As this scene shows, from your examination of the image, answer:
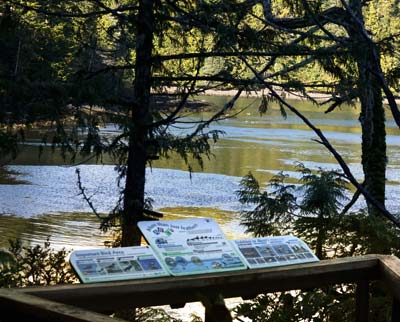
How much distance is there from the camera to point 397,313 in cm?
271

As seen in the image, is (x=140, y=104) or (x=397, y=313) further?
(x=140, y=104)

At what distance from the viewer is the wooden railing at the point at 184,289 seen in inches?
75.4

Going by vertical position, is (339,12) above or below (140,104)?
above

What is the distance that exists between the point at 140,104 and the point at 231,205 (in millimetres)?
10912

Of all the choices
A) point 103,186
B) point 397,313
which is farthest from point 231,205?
point 397,313

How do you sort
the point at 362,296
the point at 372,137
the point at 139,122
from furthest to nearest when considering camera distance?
the point at 372,137 → the point at 139,122 → the point at 362,296

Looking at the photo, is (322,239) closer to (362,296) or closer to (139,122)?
(139,122)

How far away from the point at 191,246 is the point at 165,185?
1695 cm

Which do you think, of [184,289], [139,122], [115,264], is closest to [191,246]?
[184,289]

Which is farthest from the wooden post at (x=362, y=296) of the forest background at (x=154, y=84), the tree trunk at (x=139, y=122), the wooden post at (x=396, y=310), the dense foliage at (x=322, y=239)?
the tree trunk at (x=139, y=122)

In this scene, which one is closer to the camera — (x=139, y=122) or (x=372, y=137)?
(x=139, y=122)

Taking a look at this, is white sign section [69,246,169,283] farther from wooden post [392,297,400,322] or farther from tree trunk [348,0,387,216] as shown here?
tree trunk [348,0,387,216]

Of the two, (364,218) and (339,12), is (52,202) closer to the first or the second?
(339,12)

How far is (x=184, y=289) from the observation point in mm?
2328
